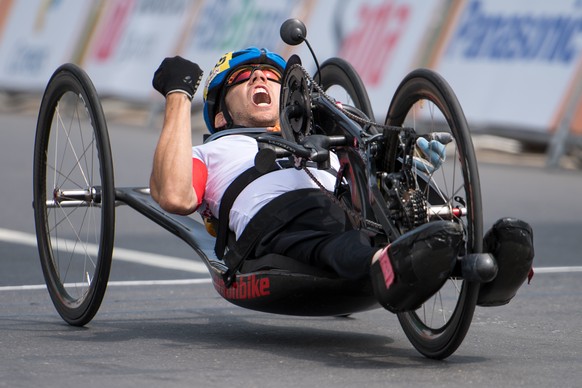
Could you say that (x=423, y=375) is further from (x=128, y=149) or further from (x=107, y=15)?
(x=107, y=15)

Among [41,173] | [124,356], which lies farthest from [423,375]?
[41,173]

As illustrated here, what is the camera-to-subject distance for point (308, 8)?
52.7 feet

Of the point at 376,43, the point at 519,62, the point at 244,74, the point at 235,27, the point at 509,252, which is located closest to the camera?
the point at 509,252

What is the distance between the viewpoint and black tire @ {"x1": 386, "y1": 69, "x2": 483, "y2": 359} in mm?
4508

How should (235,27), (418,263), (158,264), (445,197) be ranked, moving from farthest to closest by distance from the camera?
1. (235,27)
2. (158,264)
3. (445,197)
4. (418,263)

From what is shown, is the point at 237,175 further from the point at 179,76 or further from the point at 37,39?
the point at 37,39

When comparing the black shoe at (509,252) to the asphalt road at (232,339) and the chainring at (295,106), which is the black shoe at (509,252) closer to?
the asphalt road at (232,339)

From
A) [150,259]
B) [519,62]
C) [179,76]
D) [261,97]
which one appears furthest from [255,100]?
[519,62]

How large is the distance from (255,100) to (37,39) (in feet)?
48.8

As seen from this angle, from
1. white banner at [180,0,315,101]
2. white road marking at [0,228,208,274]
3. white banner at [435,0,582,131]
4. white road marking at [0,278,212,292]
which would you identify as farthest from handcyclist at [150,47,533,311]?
white banner at [180,0,315,101]

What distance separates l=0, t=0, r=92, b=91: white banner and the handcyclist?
45.7 feet

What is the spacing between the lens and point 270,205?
524 cm


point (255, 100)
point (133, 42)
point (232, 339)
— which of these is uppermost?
point (133, 42)

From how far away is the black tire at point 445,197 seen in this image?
451 centimetres
